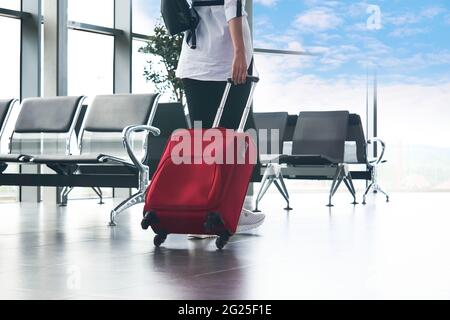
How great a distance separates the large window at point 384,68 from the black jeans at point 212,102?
24.4 feet

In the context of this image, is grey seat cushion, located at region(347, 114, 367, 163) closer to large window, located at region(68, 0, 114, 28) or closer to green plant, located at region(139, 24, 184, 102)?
green plant, located at region(139, 24, 184, 102)

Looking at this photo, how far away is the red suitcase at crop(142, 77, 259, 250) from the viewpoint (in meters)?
3.09

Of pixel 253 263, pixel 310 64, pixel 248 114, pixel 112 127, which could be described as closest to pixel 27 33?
pixel 112 127

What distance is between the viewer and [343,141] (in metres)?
7.62

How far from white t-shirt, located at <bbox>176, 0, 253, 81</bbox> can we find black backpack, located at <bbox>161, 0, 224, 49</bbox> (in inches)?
1.2

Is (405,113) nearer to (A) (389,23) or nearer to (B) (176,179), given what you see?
(A) (389,23)

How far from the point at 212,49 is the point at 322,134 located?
14.9 ft

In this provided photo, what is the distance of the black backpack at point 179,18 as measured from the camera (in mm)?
3375

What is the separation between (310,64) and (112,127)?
251 inches

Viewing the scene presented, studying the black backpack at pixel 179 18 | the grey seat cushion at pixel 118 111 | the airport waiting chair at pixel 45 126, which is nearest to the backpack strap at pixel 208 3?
the black backpack at pixel 179 18

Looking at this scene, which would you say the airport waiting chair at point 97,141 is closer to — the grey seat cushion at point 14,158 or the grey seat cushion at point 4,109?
the grey seat cushion at point 14,158

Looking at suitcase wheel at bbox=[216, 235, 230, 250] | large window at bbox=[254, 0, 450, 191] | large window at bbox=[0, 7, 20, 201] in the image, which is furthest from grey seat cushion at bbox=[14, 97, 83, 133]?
large window at bbox=[254, 0, 450, 191]

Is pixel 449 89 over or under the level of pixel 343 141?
over
